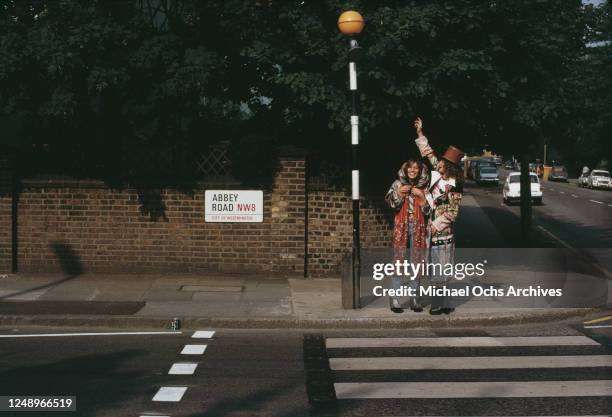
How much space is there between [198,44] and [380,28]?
368 cm

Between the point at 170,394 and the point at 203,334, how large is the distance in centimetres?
326

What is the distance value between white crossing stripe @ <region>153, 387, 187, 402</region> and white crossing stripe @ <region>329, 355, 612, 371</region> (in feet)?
5.66

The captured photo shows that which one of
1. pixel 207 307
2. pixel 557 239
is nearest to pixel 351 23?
pixel 207 307

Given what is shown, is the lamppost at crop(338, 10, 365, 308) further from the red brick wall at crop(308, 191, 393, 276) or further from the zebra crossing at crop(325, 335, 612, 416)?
the red brick wall at crop(308, 191, 393, 276)

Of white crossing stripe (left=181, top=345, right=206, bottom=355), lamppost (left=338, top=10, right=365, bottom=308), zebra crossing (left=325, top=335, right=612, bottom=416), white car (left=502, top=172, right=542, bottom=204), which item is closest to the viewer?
zebra crossing (left=325, top=335, right=612, bottom=416)

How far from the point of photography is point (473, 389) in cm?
779

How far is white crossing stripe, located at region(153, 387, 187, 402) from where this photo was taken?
740 cm

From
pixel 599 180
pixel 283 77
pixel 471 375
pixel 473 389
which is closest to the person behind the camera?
pixel 473 389

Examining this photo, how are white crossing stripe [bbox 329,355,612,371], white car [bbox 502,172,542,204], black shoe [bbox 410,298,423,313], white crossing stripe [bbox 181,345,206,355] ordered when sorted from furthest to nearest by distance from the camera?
white car [bbox 502,172,542,204] → black shoe [bbox 410,298,423,313] → white crossing stripe [bbox 181,345,206,355] → white crossing stripe [bbox 329,355,612,371]

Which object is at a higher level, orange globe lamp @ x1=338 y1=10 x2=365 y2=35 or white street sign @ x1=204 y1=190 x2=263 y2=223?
orange globe lamp @ x1=338 y1=10 x2=365 y2=35

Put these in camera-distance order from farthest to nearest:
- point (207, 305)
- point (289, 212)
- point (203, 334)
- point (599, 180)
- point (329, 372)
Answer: point (599, 180), point (289, 212), point (207, 305), point (203, 334), point (329, 372)

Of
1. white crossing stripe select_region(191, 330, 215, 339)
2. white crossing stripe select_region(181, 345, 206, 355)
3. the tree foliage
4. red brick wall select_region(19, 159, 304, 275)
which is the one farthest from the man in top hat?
red brick wall select_region(19, 159, 304, 275)

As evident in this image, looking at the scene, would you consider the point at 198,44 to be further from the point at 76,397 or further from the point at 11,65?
the point at 76,397

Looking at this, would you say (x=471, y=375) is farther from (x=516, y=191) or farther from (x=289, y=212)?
(x=516, y=191)
